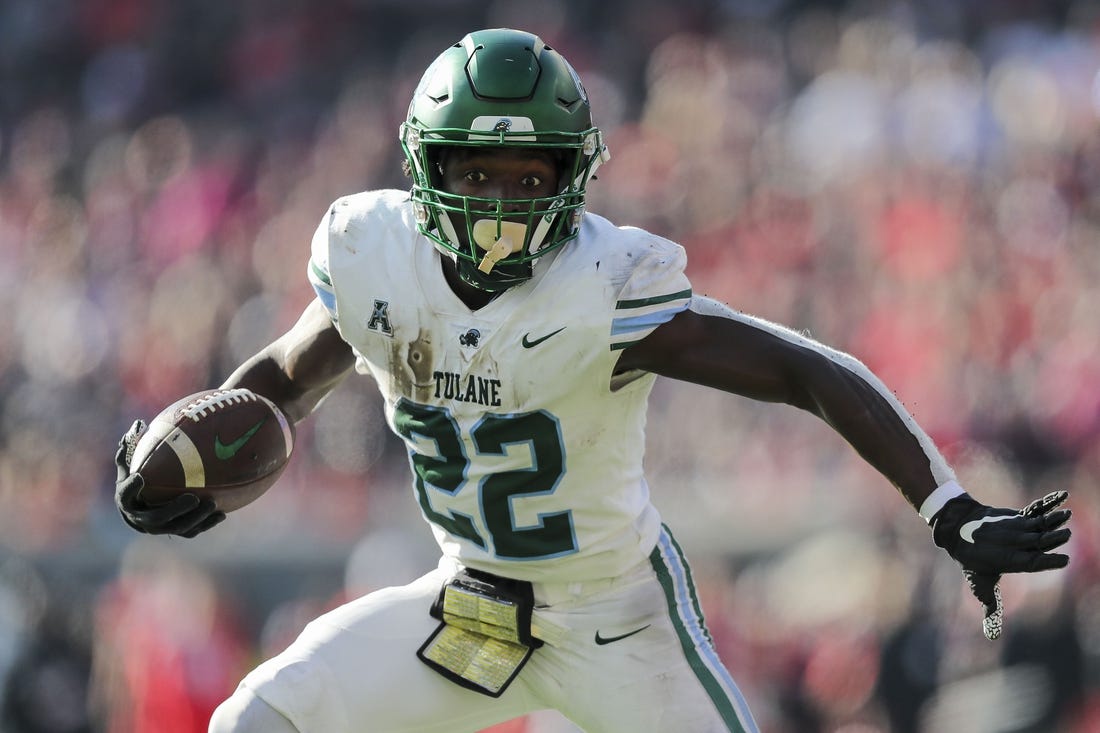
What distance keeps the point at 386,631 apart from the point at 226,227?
442 centimetres

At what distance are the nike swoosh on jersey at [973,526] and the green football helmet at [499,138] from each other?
2.97ft

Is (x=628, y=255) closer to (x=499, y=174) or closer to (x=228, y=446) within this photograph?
(x=499, y=174)

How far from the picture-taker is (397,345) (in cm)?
294

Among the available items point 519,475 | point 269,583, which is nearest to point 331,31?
point 269,583

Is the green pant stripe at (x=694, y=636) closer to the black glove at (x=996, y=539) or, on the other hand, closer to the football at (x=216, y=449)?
the black glove at (x=996, y=539)

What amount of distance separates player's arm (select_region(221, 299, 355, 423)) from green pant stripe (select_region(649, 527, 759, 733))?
77 cm

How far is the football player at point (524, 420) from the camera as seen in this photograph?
2834 millimetres

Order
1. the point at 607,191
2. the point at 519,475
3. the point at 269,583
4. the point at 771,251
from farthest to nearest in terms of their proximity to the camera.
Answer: the point at 607,191, the point at 771,251, the point at 269,583, the point at 519,475

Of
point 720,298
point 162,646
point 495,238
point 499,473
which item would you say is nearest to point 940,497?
point 499,473

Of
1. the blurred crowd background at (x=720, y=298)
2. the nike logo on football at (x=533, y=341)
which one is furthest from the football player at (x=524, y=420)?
the blurred crowd background at (x=720, y=298)

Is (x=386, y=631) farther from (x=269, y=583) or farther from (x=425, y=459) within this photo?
(x=269, y=583)

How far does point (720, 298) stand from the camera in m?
6.11

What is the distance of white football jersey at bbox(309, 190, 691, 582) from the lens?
2842 mm

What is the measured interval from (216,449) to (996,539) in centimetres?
143
